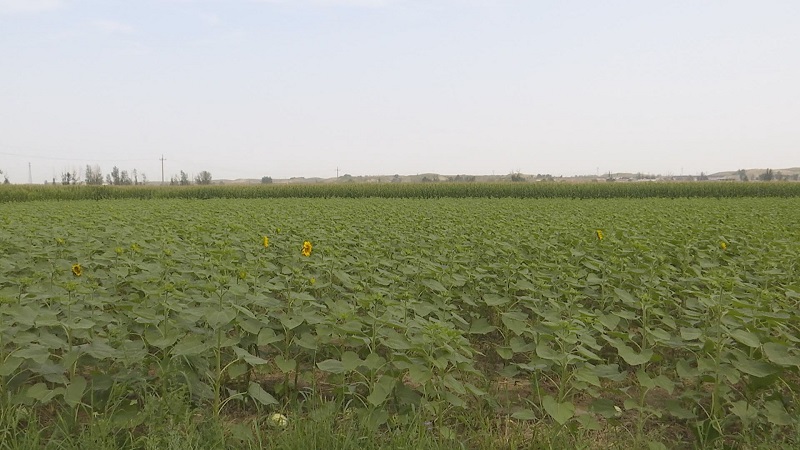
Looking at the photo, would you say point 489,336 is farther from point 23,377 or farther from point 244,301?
point 23,377

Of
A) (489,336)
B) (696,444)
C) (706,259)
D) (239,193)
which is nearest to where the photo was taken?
(696,444)

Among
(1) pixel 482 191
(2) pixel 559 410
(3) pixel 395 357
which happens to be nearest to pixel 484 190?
(1) pixel 482 191

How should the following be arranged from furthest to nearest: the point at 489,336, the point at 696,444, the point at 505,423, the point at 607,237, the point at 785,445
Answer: the point at 607,237 < the point at 489,336 < the point at 505,423 < the point at 696,444 < the point at 785,445

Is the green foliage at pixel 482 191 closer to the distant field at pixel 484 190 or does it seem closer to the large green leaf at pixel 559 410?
the distant field at pixel 484 190

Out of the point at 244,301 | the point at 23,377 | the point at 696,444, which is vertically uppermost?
the point at 244,301

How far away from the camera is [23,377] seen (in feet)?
9.98

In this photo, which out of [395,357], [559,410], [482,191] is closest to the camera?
[559,410]

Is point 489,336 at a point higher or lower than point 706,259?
lower


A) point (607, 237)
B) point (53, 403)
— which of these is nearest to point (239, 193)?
point (607, 237)

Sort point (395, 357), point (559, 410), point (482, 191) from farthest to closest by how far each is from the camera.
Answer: point (482, 191)
point (395, 357)
point (559, 410)

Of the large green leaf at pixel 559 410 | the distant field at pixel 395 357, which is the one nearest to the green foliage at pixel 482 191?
the distant field at pixel 395 357

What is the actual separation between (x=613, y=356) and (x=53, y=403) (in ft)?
14.1

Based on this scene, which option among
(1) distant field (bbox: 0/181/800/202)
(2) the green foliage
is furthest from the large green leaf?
(1) distant field (bbox: 0/181/800/202)

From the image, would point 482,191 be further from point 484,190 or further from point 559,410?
point 559,410
